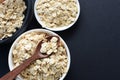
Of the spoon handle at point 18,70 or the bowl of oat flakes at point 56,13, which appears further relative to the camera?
the bowl of oat flakes at point 56,13

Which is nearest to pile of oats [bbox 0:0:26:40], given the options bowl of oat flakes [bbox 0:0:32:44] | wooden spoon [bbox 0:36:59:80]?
bowl of oat flakes [bbox 0:0:32:44]

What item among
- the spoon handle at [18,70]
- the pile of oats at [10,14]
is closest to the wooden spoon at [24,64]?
the spoon handle at [18,70]

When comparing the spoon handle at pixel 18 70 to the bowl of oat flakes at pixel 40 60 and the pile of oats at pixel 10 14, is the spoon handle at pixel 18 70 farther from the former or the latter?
the pile of oats at pixel 10 14

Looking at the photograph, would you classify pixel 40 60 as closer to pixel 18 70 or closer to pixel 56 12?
pixel 18 70

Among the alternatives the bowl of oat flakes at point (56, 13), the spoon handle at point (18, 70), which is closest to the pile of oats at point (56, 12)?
the bowl of oat flakes at point (56, 13)

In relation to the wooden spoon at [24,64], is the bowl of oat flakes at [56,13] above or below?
above

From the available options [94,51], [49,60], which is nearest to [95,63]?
[94,51]

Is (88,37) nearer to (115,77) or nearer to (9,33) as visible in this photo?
(115,77)
